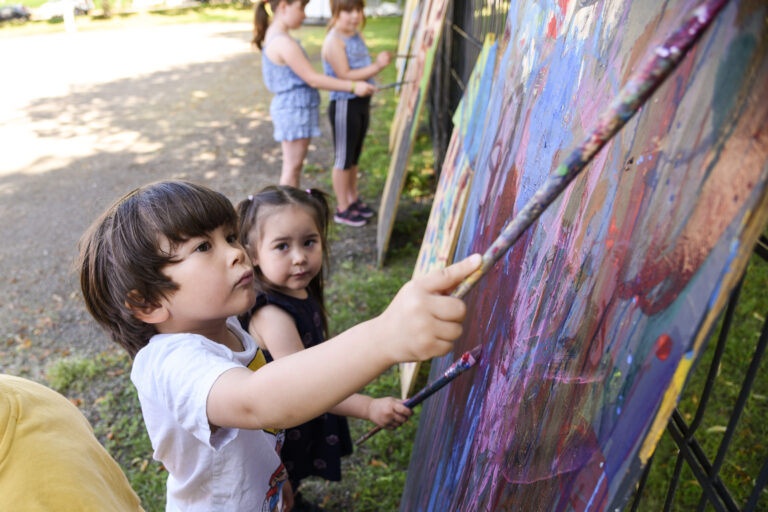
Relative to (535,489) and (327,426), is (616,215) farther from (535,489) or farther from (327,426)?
(327,426)

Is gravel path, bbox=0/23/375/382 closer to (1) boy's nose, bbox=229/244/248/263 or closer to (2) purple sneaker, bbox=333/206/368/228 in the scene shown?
(2) purple sneaker, bbox=333/206/368/228

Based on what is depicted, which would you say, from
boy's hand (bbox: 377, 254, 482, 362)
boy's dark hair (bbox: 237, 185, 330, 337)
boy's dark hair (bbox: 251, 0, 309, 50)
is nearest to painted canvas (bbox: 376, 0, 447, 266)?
boy's dark hair (bbox: 251, 0, 309, 50)

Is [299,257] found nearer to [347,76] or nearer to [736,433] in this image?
[736,433]

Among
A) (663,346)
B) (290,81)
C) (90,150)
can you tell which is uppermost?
(663,346)

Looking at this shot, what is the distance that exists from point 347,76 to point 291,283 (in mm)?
2899

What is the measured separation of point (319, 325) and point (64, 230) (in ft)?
13.7

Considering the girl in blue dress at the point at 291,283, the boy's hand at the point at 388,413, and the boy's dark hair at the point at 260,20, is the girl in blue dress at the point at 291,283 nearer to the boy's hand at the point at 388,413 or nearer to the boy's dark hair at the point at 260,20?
the boy's hand at the point at 388,413

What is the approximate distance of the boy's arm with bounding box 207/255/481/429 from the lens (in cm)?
78

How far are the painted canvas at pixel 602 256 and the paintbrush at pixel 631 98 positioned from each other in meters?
0.03

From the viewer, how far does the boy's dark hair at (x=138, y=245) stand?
4.08 feet

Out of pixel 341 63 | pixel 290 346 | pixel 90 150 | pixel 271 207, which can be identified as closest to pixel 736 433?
pixel 290 346

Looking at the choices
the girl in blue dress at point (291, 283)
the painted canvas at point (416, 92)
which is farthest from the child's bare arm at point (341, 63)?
the girl in blue dress at point (291, 283)

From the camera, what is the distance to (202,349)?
1.18m

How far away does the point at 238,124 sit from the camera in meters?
7.95
